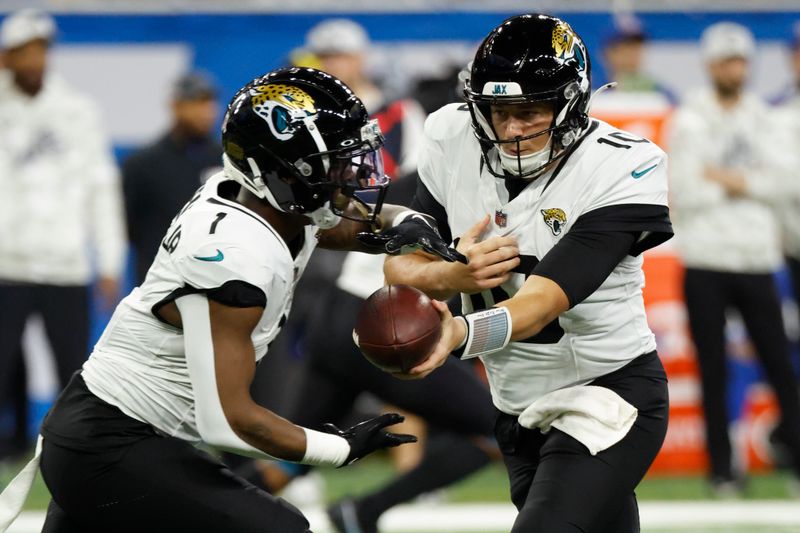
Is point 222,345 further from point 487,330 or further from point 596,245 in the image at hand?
point 596,245

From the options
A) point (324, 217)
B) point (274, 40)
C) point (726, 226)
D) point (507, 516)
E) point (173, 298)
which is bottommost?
point (507, 516)

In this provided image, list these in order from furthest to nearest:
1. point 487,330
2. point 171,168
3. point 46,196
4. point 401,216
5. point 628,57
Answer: point 628,57, point 171,168, point 46,196, point 401,216, point 487,330

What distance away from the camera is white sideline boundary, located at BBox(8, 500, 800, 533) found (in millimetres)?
5223

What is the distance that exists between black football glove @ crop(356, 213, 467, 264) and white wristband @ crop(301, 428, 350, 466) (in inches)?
18.6

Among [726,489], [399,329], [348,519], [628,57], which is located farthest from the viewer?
[628,57]

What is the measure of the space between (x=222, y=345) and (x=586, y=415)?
86 centimetres

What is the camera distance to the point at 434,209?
10.9 ft

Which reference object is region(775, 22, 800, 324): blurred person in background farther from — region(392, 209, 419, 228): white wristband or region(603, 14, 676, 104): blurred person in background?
region(392, 209, 419, 228): white wristband

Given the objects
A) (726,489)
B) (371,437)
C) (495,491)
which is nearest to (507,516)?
(495,491)

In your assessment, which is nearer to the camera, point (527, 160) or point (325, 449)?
point (325, 449)

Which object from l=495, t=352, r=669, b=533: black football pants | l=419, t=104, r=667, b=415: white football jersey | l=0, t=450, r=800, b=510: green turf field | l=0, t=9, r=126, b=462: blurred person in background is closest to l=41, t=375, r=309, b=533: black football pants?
l=495, t=352, r=669, b=533: black football pants

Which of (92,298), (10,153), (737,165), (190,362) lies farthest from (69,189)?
(190,362)

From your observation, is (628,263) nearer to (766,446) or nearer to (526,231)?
(526,231)

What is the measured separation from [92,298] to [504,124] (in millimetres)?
4461
